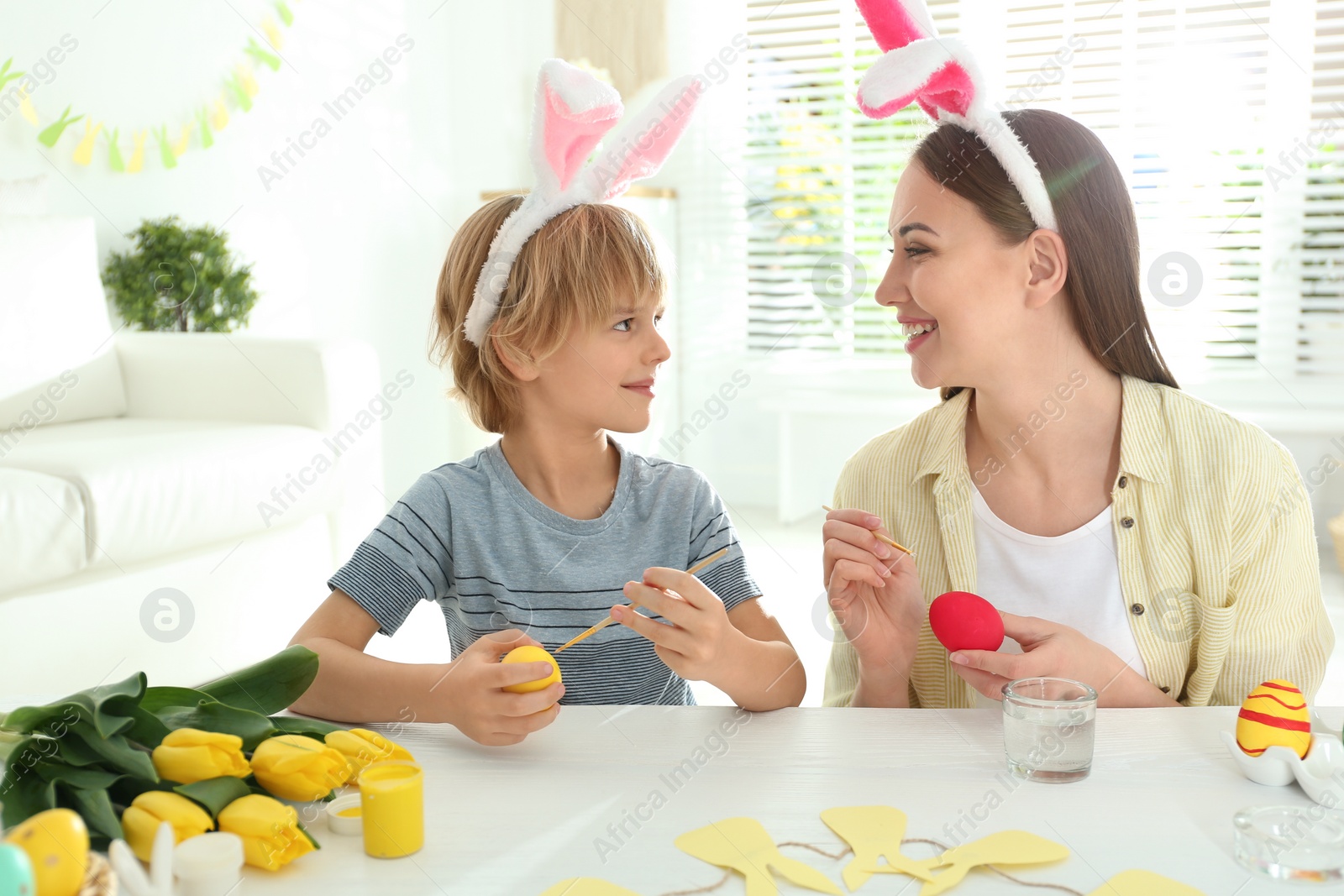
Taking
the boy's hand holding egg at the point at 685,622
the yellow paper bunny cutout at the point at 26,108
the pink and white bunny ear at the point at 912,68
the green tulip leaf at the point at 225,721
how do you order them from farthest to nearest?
1. the yellow paper bunny cutout at the point at 26,108
2. the pink and white bunny ear at the point at 912,68
3. the boy's hand holding egg at the point at 685,622
4. the green tulip leaf at the point at 225,721

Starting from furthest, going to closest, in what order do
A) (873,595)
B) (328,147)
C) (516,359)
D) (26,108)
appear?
(328,147), (26,108), (516,359), (873,595)

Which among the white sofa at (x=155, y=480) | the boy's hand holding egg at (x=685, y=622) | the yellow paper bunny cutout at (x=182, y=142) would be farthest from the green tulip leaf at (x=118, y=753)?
the yellow paper bunny cutout at (x=182, y=142)

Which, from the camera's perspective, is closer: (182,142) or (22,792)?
(22,792)

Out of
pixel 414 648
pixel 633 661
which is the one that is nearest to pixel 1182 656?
pixel 633 661

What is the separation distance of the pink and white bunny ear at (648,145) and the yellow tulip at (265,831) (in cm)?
84

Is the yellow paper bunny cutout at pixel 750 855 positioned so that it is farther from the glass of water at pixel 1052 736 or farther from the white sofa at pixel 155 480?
the white sofa at pixel 155 480

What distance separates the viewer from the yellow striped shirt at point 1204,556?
1.15m

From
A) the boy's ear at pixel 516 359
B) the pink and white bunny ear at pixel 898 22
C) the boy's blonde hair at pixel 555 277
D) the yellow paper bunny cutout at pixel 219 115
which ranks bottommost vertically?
the boy's ear at pixel 516 359

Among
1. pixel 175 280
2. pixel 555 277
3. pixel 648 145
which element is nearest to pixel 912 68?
pixel 648 145

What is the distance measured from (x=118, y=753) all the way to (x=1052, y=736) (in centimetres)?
63

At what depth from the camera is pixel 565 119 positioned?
125 centimetres

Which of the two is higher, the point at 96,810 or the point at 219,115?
the point at 219,115

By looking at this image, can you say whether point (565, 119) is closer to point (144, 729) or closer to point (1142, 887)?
point (144, 729)

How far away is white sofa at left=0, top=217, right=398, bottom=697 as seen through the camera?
2.02m
